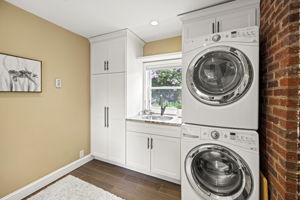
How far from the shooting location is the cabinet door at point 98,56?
2.49 metres

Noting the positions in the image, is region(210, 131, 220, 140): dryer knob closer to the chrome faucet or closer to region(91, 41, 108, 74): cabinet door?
the chrome faucet

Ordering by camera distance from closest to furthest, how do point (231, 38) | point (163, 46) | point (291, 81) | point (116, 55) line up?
1. point (291, 81)
2. point (231, 38)
3. point (116, 55)
4. point (163, 46)

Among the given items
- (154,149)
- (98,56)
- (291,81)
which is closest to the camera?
(291,81)

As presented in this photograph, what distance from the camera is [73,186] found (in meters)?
1.88

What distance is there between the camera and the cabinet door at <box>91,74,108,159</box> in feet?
8.18

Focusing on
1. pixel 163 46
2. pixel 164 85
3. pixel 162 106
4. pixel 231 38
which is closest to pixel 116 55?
pixel 163 46

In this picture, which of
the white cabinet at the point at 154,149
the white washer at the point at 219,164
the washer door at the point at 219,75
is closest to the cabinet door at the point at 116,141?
the white cabinet at the point at 154,149

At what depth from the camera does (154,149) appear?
2064 mm

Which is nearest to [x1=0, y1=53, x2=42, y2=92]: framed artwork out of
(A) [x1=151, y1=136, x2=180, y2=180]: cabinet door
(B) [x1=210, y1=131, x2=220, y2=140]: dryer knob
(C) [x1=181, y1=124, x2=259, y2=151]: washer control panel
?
(A) [x1=151, y1=136, x2=180, y2=180]: cabinet door

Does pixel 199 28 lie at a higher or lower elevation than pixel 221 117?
higher

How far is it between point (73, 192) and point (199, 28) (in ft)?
9.26

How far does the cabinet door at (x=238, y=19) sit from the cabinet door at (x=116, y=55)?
5.05ft

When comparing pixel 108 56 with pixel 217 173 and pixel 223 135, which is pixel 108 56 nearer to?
pixel 223 135

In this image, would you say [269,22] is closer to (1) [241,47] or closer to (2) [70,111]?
(1) [241,47]
